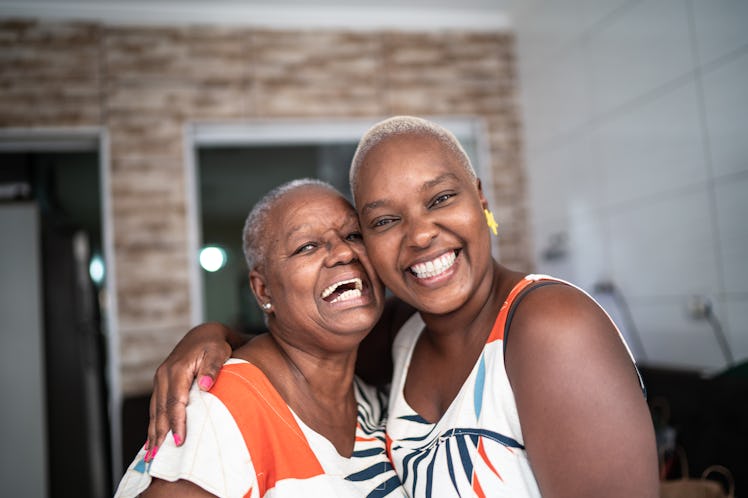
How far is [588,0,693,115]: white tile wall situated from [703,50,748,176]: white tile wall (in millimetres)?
183

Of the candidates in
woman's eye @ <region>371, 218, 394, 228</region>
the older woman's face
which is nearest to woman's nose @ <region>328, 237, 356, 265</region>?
the older woman's face


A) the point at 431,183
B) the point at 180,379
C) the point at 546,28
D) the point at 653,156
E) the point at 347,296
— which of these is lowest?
the point at 180,379

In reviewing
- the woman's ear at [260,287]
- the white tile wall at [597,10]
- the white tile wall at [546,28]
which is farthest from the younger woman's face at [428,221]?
the white tile wall at [546,28]

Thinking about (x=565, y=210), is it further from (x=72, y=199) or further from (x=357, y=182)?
(x=72, y=199)

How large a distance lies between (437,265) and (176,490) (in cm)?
61

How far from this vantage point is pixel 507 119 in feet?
13.0

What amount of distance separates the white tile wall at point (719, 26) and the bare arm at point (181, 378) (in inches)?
86.6

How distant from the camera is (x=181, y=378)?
1028mm

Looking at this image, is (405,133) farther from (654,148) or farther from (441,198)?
(654,148)

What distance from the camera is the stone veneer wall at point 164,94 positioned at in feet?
10.9

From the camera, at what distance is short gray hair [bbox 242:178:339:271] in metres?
1.30

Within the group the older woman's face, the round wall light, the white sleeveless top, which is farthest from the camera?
the round wall light

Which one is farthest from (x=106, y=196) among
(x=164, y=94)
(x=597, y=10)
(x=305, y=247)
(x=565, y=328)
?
(x=565, y=328)

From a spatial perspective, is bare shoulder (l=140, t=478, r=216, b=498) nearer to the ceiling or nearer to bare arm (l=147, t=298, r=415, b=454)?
bare arm (l=147, t=298, r=415, b=454)
